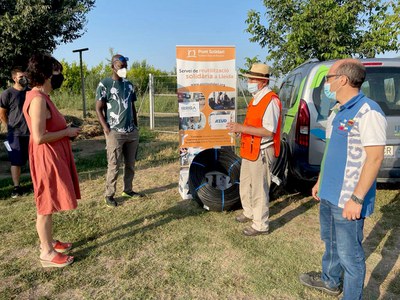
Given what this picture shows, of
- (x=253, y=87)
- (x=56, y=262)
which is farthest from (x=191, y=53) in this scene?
(x=56, y=262)

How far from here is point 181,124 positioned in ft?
16.1

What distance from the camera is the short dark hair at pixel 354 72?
2051 mm

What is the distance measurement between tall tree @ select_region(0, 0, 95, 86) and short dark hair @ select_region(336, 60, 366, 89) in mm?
7132

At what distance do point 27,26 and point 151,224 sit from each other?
21.9 feet

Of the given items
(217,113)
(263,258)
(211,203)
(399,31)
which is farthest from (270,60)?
(263,258)

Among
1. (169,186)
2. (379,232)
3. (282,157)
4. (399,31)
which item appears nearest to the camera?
(379,232)

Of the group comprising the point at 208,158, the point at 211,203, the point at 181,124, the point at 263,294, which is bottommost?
the point at 263,294

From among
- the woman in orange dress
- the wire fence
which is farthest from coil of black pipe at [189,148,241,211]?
the wire fence

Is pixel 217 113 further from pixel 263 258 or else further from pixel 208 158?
pixel 263 258

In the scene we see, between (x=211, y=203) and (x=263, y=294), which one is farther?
(x=211, y=203)

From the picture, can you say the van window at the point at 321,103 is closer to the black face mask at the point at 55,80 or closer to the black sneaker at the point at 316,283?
the black sneaker at the point at 316,283

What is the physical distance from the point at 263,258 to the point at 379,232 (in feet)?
4.96

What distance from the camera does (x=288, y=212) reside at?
4.36 meters

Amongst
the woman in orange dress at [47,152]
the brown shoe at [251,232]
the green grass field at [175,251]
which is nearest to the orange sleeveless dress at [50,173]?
the woman in orange dress at [47,152]
